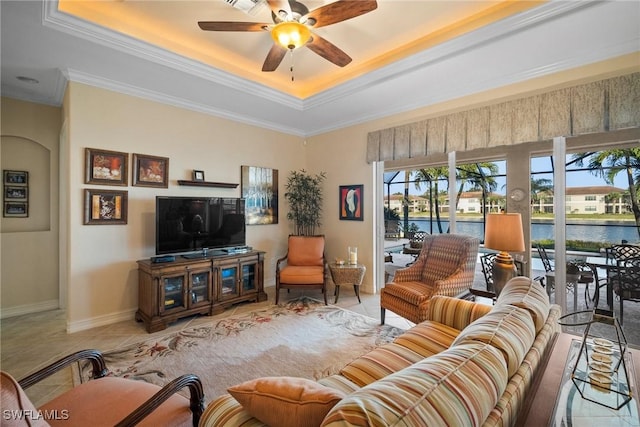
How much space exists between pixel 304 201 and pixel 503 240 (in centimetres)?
319

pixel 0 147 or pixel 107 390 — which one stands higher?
pixel 0 147

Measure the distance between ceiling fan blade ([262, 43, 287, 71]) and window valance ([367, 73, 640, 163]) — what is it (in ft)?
6.90

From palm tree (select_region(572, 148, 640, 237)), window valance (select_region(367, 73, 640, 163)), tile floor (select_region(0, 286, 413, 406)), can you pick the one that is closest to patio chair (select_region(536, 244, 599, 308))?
palm tree (select_region(572, 148, 640, 237))

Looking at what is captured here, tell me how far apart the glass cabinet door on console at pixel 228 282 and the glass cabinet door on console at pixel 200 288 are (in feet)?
0.56

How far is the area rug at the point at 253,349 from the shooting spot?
2.30m

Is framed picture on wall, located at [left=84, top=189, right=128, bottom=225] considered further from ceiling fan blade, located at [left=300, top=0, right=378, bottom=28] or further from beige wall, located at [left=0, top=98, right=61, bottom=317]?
ceiling fan blade, located at [left=300, top=0, right=378, bottom=28]

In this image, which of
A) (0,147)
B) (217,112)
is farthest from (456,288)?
(0,147)

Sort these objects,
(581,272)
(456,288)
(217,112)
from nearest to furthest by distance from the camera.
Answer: (456,288) → (581,272) → (217,112)

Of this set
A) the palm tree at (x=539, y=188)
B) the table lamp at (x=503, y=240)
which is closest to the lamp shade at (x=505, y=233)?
the table lamp at (x=503, y=240)

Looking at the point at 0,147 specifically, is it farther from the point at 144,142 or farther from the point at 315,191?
the point at 315,191

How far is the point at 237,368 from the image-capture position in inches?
93.3

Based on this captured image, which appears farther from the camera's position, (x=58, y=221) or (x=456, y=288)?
(x=58, y=221)

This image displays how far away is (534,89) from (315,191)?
130 inches

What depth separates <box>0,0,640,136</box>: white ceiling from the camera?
7.72 feet
